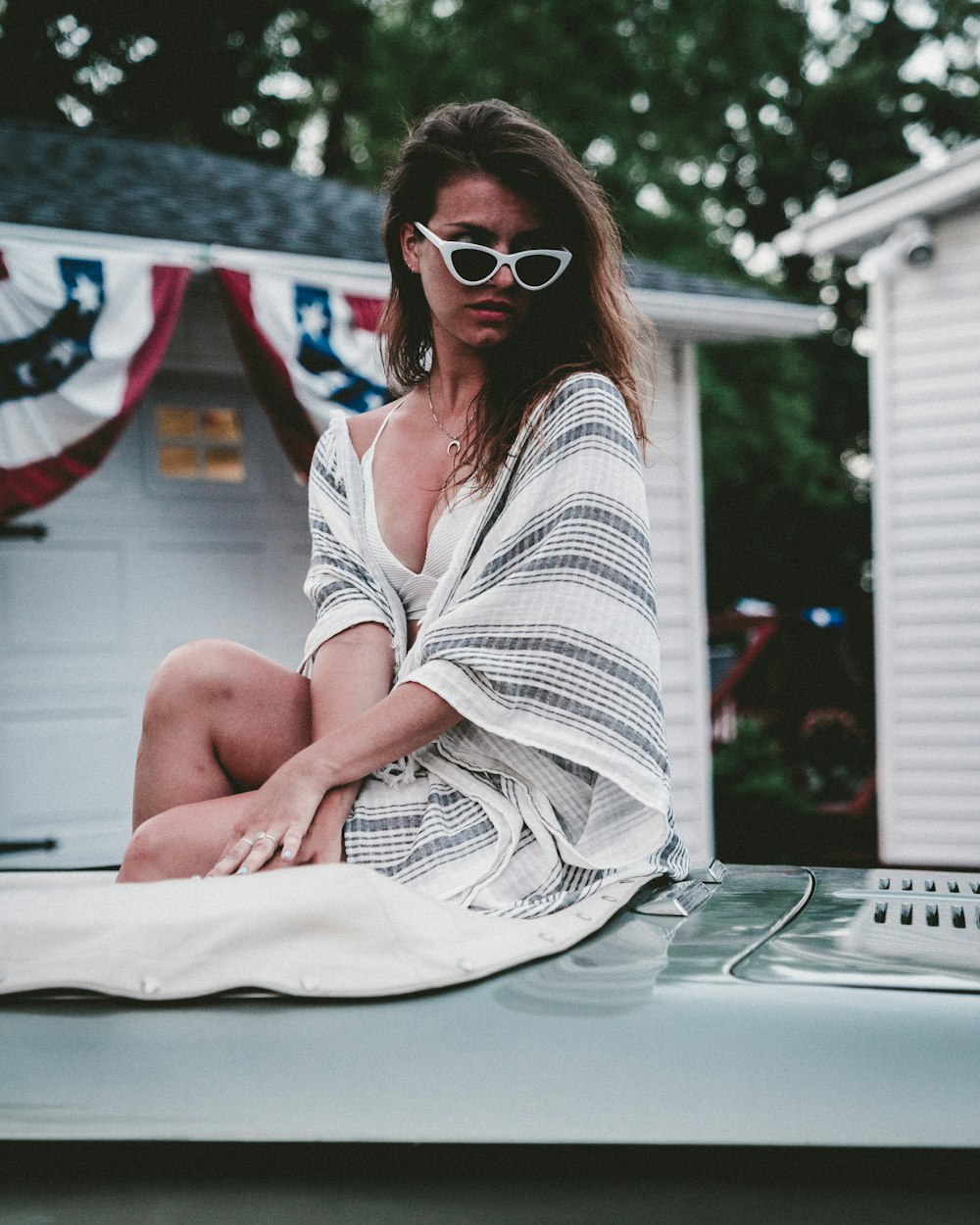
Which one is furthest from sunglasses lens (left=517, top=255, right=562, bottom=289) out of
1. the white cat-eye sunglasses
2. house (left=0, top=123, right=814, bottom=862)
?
house (left=0, top=123, right=814, bottom=862)

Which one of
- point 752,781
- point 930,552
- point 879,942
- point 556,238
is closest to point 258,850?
point 879,942

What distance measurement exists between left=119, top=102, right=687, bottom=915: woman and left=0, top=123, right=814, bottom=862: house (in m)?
3.71

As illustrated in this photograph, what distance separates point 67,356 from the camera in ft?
16.9

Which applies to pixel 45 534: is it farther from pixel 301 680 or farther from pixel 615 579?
pixel 615 579

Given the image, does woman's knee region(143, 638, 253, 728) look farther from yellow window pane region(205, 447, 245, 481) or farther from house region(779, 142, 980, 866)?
house region(779, 142, 980, 866)

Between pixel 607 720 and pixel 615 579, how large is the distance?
6.7 inches

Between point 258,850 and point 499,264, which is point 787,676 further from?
point 258,850

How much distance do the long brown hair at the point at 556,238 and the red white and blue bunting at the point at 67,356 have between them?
3.59 metres

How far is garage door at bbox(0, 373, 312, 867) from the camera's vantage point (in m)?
6.09

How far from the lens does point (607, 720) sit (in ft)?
4.81

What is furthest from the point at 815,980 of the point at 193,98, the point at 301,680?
the point at 193,98

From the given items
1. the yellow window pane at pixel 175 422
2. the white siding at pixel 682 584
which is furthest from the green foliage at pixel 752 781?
the yellow window pane at pixel 175 422

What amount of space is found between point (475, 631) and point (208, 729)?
1.27 feet

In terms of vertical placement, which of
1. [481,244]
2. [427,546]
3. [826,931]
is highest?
[481,244]
